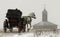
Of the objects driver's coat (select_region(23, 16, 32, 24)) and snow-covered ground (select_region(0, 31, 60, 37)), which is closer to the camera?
snow-covered ground (select_region(0, 31, 60, 37))

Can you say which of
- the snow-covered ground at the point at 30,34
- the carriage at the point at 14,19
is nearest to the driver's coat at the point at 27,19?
the carriage at the point at 14,19

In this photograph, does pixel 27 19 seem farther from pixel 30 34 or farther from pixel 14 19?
pixel 30 34

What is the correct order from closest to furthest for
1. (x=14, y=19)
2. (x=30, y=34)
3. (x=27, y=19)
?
(x=30, y=34) < (x=14, y=19) < (x=27, y=19)

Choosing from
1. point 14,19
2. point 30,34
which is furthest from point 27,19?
point 30,34

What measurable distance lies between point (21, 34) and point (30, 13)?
1942 millimetres

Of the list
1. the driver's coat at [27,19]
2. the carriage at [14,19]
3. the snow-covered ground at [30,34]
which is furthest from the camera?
the driver's coat at [27,19]

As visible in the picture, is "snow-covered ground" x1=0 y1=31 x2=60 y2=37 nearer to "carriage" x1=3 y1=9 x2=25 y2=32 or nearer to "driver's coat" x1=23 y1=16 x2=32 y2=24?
"carriage" x1=3 y1=9 x2=25 y2=32

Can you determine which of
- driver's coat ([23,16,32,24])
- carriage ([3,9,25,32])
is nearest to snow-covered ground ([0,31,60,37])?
carriage ([3,9,25,32])

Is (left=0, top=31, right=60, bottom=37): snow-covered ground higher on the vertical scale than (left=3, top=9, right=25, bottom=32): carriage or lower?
lower

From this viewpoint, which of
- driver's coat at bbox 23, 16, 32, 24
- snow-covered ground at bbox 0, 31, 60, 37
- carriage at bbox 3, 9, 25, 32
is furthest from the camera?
driver's coat at bbox 23, 16, 32, 24

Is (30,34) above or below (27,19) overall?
below

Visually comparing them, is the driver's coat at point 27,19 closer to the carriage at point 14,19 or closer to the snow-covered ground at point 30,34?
the carriage at point 14,19

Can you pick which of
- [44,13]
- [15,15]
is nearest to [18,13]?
[15,15]

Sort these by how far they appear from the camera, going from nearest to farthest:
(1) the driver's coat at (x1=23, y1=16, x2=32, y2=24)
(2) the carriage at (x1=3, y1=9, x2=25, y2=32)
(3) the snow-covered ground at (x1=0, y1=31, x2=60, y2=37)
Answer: (3) the snow-covered ground at (x1=0, y1=31, x2=60, y2=37) → (2) the carriage at (x1=3, y1=9, x2=25, y2=32) → (1) the driver's coat at (x1=23, y1=16, x2=32, y2=24)
